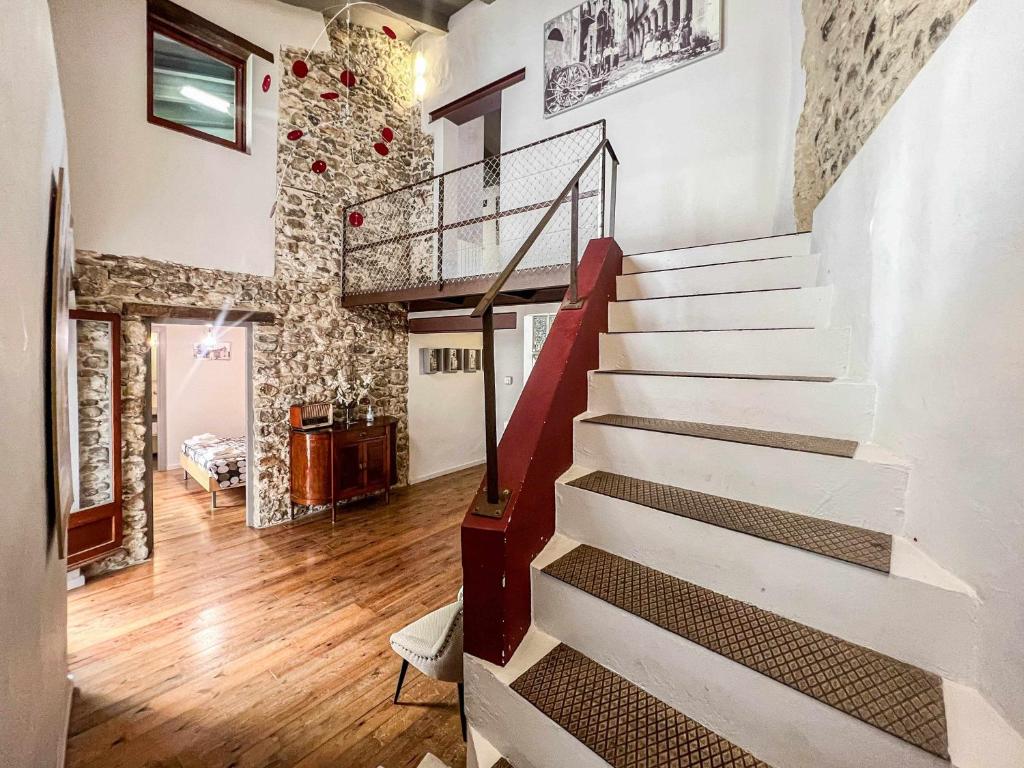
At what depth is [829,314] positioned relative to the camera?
185 cm

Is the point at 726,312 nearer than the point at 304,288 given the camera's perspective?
Yes

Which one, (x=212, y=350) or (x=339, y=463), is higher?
(x=212, y=350)

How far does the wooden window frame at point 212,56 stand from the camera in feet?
12.1

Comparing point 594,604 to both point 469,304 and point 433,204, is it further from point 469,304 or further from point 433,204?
point 433,204

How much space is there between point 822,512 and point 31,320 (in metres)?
2.24

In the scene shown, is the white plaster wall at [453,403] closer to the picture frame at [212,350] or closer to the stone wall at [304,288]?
the stone wall at [304,288]

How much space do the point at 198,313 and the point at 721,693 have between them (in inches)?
185

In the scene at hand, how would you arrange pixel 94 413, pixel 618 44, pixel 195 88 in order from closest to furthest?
pixel 94 413, pixel 195 88, pixel 618 44

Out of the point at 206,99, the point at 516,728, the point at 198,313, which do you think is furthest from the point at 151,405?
the point at 516,728

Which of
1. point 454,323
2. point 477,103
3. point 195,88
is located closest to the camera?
→ point 195,88

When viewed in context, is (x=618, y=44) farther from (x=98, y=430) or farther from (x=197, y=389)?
(x=197, y=389)

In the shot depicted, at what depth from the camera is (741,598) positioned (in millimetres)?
1200

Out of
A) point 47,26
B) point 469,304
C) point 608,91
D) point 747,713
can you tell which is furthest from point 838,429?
point 608,91

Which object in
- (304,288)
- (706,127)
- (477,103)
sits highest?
(477,103)
